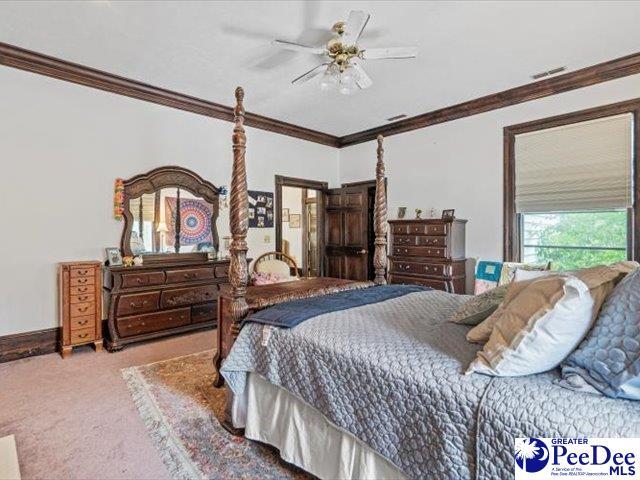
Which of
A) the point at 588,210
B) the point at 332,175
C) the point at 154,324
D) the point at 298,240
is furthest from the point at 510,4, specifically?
the point at 298,240

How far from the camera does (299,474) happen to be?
175 cm

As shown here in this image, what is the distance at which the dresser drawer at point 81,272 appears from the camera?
326 cm

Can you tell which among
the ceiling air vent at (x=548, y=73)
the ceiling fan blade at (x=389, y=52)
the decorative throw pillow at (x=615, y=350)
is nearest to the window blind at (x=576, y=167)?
the ceiling air vent at (x=548, y=73)

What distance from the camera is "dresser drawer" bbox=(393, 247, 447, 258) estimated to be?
13.4ft

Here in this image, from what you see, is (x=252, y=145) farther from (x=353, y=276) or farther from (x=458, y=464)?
(x=458, y=464)

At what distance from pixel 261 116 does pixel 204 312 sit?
2.76 metres

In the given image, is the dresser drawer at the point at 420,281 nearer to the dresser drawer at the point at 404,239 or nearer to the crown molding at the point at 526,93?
the dresser drawer at the point at 404,239

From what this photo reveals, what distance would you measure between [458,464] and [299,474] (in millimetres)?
987

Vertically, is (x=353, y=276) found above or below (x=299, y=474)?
above

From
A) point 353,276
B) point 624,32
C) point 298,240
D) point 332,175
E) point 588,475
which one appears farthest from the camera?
point 298,240

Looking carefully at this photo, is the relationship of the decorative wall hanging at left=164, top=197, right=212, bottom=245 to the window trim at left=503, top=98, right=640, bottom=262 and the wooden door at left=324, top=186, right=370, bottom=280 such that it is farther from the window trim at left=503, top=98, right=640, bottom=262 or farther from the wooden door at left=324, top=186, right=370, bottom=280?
the window trim at left=503, top=98, right=640, bottom=262

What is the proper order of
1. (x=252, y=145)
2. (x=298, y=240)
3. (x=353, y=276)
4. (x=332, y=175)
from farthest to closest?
(x=298, y=240), (x=332, y=175), (x=353, y=276), (x=252, y=145)

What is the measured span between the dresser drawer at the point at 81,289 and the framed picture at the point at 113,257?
0.30 meters

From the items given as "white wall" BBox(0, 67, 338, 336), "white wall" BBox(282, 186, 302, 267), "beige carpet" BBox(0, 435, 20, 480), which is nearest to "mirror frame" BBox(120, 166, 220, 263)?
"white wall" BBox(0, 67, 338, 336)
